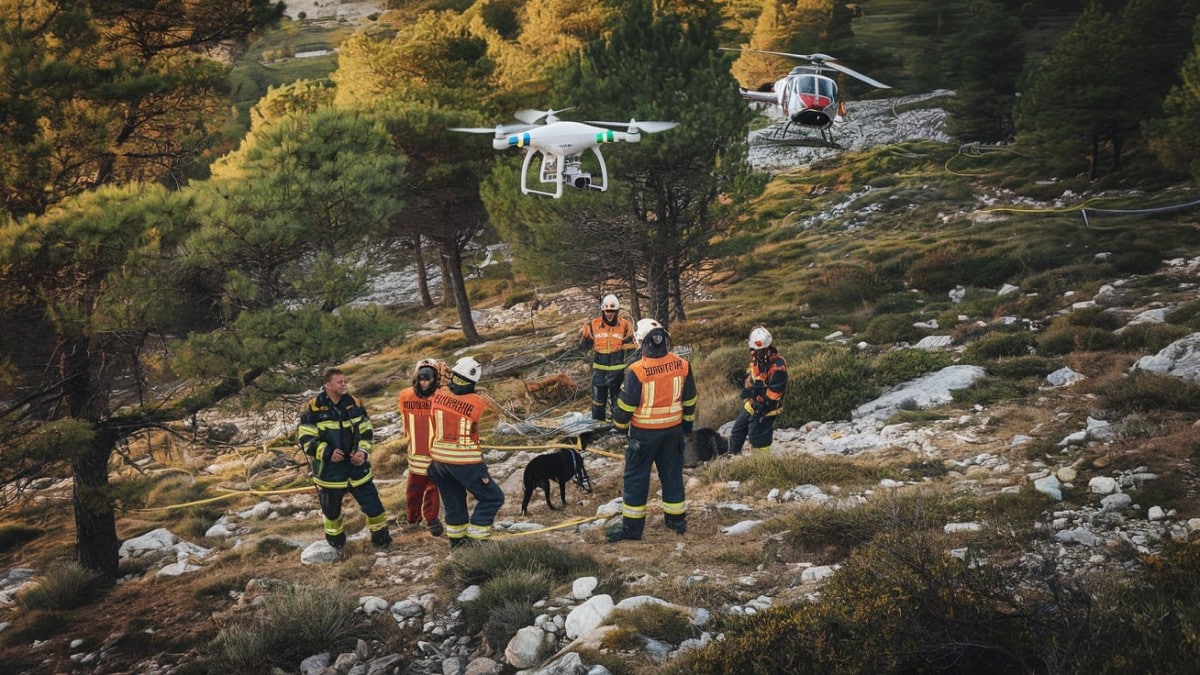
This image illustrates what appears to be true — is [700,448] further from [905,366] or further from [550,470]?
[905,366]

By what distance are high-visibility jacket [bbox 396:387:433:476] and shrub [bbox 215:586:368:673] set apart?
2.15 metres

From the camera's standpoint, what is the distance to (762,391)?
10.6 m

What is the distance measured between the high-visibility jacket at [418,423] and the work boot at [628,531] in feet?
6.92

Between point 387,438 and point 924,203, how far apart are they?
2167 cm

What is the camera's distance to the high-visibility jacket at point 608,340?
1198 centimetres

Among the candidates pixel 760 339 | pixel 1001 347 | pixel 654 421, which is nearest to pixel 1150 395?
pixel 1001 347

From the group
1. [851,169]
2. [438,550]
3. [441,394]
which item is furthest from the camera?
[851,169]

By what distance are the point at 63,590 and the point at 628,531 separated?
249 inches

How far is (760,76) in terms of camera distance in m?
48.0

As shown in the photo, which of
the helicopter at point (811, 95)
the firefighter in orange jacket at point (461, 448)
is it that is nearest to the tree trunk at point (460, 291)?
the helicopter at point (811, 95)

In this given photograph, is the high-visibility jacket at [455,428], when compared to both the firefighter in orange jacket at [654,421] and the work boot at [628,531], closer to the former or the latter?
the firefighter in orange jacket at [654,421]

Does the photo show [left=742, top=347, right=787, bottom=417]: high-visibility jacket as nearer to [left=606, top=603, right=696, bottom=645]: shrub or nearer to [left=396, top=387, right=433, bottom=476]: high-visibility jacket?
[left=396, top=387, right=433, bottom=476]: high-visibility jacket

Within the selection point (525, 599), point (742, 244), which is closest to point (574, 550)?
point (525, 599)

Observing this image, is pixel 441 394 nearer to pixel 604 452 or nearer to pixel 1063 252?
pixel 604 452
